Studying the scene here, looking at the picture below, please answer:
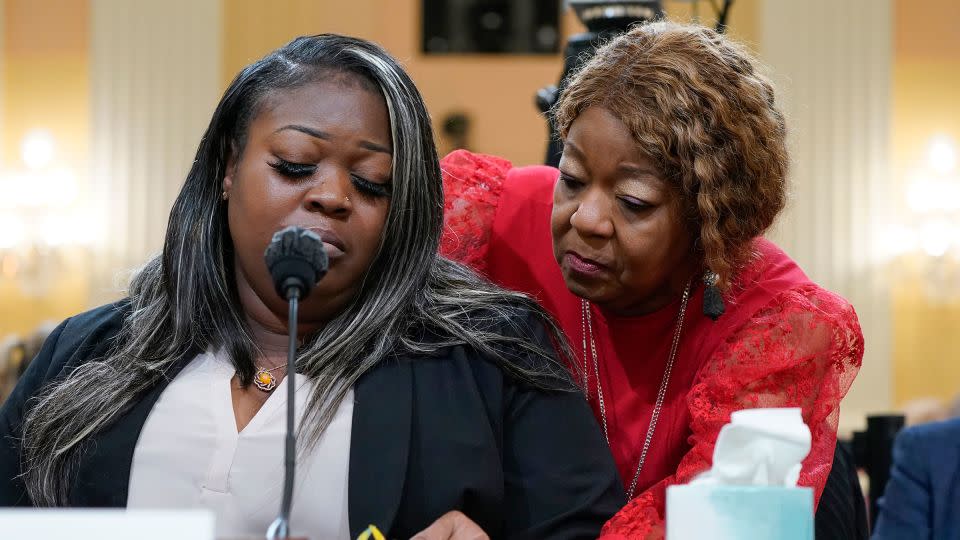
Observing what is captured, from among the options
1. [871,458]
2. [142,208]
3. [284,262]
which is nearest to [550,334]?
[284,262]

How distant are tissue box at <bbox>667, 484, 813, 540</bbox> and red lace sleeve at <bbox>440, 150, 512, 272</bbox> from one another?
3.83 feet

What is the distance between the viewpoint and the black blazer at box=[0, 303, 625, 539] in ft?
5.73

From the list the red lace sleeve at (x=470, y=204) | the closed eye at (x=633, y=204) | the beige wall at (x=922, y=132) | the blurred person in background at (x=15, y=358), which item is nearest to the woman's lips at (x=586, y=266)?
the closed eye at (x=633, y=204)

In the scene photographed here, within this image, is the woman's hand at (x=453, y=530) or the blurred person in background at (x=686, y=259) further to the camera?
the blurred person in background at (x=686, y=259)

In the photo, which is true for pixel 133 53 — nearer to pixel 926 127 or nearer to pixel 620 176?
pixel 926 127

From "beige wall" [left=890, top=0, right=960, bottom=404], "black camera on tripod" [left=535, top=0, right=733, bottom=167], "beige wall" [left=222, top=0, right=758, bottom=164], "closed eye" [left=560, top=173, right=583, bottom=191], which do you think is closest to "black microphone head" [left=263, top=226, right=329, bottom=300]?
"closed eye" [left=560, top=173, right=583, bottom=191]

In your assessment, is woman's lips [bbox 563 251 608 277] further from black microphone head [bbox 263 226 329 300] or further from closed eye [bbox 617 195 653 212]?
black microphone head [bbox 263 226 329 300]

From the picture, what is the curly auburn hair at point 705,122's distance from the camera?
6.35ft

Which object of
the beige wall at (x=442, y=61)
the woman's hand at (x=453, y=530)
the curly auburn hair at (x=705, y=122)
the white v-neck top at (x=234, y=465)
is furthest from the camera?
the beige wall at (x=442, y=61)

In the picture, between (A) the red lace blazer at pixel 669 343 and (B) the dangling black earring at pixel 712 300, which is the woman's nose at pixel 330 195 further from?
(B) the dangling black earring at pixel 712 300

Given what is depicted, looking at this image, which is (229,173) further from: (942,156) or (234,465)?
(942,156)

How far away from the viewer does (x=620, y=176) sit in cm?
196

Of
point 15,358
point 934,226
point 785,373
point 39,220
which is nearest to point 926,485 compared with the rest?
point 785,373

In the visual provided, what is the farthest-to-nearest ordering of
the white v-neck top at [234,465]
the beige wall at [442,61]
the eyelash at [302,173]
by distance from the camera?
the beige wall at [442,61], the eyelash at [302,173], the white v-neck top at [234,465]
